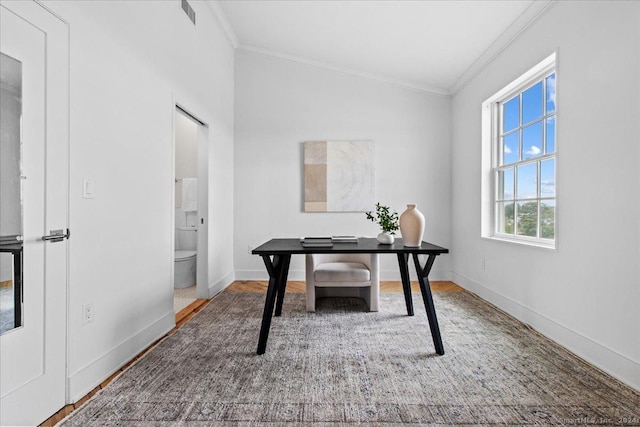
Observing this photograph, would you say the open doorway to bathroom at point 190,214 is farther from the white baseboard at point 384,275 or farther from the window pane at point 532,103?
the window pane at point 532,103

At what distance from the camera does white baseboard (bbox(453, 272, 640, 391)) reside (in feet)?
6.18

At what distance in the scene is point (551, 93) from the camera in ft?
9.00

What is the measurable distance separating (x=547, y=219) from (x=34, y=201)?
131 inches

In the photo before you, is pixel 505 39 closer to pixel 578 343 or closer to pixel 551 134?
pixel 551 134

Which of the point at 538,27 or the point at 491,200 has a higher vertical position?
the point at 538,27

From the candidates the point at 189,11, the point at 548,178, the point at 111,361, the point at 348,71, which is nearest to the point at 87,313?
the point at 111,361

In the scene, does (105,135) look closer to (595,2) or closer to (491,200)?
(595,2)

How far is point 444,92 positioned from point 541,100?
1.82 metres

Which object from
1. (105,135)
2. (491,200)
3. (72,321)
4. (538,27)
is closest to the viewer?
(72,321)

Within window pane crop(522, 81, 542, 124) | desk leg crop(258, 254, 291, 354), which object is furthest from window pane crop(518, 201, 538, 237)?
desk leg crop(258, 254, 291, 354)

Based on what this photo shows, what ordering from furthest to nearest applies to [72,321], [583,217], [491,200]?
[491,200] → [583,217] → [72,321]

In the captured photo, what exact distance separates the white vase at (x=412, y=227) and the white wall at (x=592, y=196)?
1.00m

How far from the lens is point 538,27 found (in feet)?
8.96

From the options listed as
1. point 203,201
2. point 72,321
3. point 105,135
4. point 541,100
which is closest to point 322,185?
point 203,201
